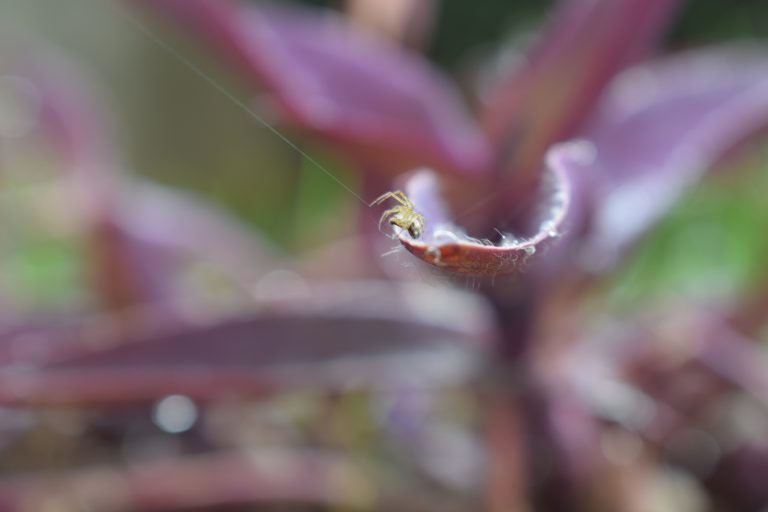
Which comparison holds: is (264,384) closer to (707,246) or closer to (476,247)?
(476,247)

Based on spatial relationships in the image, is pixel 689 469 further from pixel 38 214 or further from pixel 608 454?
pixel 38 214

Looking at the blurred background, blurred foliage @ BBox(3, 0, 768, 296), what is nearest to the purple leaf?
the blurred background

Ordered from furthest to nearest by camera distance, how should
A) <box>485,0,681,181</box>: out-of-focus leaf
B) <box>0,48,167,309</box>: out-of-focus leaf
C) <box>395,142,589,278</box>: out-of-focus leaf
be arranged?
<box>0,48,167,309</box>: out-of-focus leaf, <box>485,0,681,181</box>: out-of-focus leaf, <box>395,142,589,278</box>: out-of-focus leaf

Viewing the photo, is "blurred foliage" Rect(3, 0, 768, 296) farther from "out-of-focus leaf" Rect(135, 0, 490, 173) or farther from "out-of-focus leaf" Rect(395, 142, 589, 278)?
"out-of-focus leaf" Rect(395, 142, 589, 278)

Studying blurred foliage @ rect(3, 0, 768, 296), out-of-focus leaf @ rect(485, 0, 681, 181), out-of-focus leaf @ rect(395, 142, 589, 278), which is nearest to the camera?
out-of-focus leaf @ rect(395, 142, 589, 278)

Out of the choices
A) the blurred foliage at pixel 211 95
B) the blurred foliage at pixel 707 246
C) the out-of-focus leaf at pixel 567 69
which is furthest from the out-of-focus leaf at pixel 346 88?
the blurred foliage at pixel 211 95

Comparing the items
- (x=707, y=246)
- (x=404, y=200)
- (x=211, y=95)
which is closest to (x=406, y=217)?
(x=404, y=200)

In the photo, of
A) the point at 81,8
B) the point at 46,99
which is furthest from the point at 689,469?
the point at 81,8
